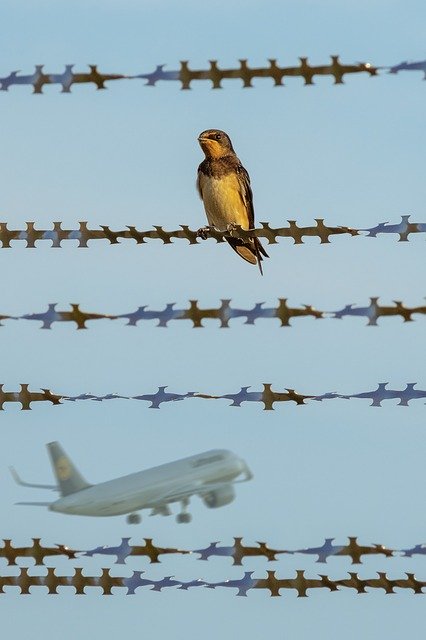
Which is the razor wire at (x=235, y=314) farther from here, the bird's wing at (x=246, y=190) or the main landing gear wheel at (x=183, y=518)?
the bird's wing at (x=246, y=190)

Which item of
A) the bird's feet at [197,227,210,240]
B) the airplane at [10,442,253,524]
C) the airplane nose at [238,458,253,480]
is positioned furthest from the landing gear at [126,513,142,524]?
the bird's feet at [197,227,210,240]

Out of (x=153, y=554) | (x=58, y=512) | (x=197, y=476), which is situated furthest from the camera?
(x=153, y=554)

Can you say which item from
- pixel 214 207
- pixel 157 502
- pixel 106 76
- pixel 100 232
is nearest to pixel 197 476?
pixel 157 502

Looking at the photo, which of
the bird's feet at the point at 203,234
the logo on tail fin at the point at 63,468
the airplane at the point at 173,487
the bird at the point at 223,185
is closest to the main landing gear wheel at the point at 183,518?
the airplane at the point at 173,487

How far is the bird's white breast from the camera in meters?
17.0

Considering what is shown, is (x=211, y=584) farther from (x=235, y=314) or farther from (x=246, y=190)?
(x=246, y=190)

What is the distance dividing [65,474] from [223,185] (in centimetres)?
799

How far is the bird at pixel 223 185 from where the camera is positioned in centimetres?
1700

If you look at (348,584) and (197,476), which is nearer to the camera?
(197,476)

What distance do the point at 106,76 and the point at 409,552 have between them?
3316mm

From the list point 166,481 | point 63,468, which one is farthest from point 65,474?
point 166,481

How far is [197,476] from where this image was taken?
8.62 metres

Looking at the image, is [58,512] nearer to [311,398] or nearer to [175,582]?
[175,582]

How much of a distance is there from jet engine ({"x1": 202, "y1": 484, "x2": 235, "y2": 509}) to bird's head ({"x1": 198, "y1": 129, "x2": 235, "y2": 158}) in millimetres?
8859
